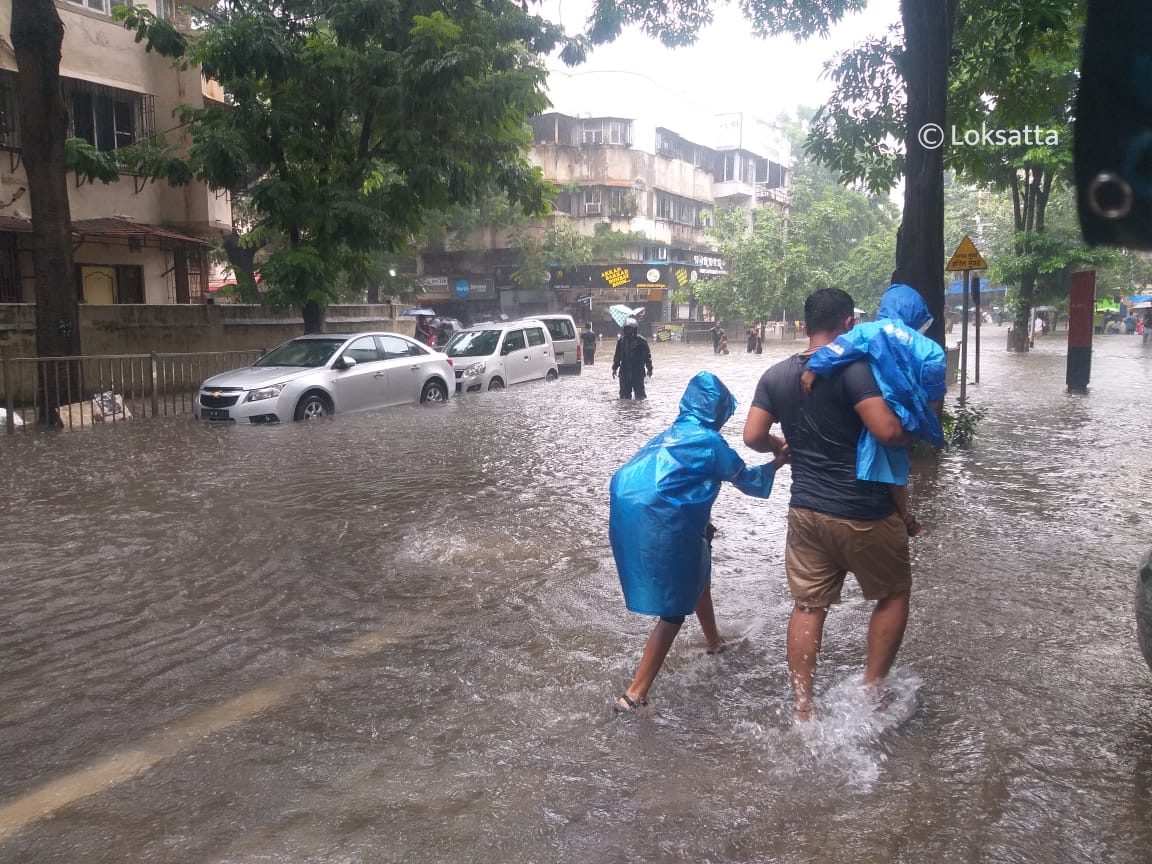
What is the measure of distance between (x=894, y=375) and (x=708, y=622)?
62.0 inches

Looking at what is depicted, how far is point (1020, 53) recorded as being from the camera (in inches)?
397

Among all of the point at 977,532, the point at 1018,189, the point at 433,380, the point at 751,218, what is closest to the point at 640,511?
the point at 977,532

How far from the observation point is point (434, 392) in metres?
16.2

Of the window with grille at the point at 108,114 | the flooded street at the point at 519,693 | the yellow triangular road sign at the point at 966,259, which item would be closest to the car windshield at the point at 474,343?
the window with grille at the point at 108,114

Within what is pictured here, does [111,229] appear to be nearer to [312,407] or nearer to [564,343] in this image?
[312,407]

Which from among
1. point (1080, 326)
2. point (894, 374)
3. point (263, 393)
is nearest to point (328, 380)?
point (263, 393)

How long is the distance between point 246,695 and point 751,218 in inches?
2248

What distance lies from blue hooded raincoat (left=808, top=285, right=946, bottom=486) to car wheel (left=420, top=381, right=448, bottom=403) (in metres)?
12.8

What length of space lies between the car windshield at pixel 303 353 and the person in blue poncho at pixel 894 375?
37.4ft

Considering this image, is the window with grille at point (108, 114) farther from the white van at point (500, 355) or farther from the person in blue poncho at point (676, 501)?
the person in blue poncho at point (676, 501)

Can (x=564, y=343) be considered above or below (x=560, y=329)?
below

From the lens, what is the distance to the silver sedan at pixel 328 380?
12.9 meters

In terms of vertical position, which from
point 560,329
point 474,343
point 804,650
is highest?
point 560,329

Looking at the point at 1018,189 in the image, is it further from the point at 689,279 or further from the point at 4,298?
the point at 4,298
